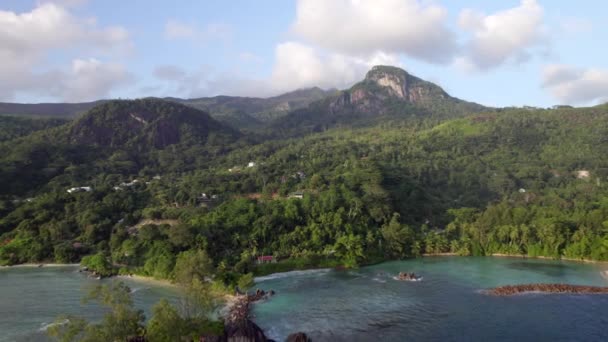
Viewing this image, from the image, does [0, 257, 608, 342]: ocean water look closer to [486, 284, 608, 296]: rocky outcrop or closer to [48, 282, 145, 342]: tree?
[486, 284, 608, 296]: rocky outcrop

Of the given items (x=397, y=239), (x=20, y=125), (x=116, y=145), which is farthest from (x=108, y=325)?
(x=20, y=125)

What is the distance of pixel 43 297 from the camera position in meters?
47.8

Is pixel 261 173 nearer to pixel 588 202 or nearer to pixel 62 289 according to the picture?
pixel 62 289

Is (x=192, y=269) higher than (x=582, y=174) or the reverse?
the reverse

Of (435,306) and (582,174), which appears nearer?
(435,306)

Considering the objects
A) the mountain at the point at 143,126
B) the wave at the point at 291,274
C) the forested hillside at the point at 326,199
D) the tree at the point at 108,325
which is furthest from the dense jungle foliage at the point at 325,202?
the tree at the point at 108,325

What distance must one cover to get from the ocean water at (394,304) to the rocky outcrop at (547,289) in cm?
126

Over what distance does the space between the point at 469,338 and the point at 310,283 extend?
21244mm

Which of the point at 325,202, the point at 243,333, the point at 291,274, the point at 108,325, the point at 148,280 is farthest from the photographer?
the point at 325,202

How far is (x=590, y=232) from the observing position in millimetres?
60125

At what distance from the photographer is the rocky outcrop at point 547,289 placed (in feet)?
147

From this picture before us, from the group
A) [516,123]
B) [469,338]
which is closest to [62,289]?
[469,338]

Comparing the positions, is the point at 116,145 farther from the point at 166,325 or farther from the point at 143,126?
the point at 166,325

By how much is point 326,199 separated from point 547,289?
33768mm
